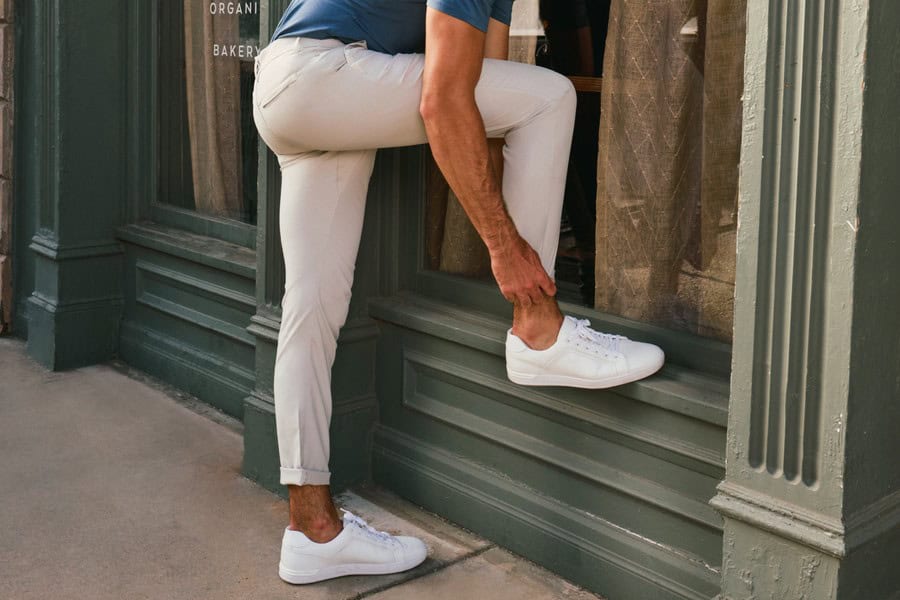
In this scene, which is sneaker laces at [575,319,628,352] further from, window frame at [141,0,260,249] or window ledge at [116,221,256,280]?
window frame at [141,0,260,249]

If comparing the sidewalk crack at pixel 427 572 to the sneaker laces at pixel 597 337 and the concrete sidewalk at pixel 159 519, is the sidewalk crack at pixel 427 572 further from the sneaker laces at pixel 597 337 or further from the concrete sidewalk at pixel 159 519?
the sneaker laces at pixel 597 337

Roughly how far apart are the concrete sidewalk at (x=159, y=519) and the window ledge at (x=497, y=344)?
57 centimetres

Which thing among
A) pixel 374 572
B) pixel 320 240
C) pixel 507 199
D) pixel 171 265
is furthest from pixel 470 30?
pixel 171 265

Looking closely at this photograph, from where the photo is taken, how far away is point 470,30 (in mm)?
2758

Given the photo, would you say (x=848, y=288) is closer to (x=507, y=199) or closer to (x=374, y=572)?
(x=507, y=199)

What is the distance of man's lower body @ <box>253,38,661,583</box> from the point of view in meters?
2.97

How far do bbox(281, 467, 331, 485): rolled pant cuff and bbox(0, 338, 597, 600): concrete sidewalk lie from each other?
0.27 metres

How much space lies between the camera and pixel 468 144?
9.32ft

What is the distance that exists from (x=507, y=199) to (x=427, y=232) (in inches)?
35.2

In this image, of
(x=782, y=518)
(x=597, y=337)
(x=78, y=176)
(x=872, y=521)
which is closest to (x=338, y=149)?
(x=597, y=337)

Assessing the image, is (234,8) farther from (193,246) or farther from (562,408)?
(562,408)

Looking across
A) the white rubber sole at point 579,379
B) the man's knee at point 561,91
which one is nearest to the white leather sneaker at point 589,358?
the white rubber sole at point 579,379

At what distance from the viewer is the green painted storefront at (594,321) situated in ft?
7.80

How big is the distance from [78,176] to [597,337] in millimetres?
3055
